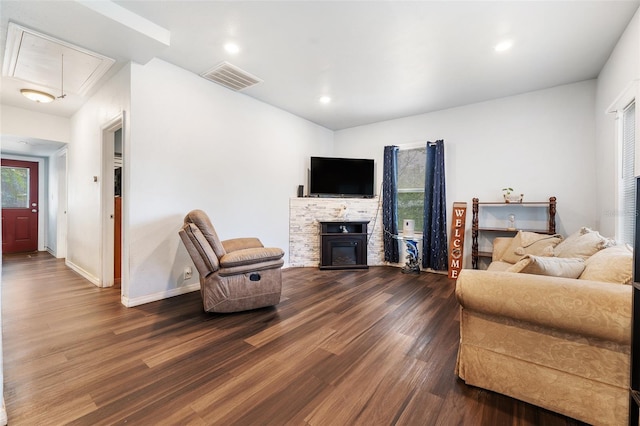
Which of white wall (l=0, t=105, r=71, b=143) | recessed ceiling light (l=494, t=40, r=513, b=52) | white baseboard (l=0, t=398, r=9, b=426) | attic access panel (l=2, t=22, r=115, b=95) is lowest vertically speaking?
white baseboard (l=0, t=398, r=9, b=426)

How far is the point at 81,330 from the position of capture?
88.4 inches

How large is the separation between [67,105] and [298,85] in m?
3.60

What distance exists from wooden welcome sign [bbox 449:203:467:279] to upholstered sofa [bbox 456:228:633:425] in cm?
240

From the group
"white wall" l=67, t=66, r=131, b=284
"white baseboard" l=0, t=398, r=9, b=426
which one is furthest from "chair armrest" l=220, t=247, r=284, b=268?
"white wall" l=67, t=66, r=131, b=284

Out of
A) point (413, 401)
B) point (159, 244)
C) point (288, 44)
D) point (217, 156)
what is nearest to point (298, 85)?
point (288, 44)

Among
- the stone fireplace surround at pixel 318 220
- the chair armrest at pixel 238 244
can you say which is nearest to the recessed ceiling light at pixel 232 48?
the chair armrest at pixel 238 244

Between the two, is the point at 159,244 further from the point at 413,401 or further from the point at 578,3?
the point at 578,3

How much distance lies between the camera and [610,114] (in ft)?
9.14

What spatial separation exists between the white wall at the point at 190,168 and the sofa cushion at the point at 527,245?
3201 millimetres

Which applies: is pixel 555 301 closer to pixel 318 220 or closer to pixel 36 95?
pixel 318 220

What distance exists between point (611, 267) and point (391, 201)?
3.40 metres

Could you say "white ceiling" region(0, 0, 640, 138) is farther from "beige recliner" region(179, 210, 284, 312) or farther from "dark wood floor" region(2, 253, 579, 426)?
"dark wood floor" region(2, 253, 579, 426)

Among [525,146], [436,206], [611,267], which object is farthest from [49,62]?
[525,146]

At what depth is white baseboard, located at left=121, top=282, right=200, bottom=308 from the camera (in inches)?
109
